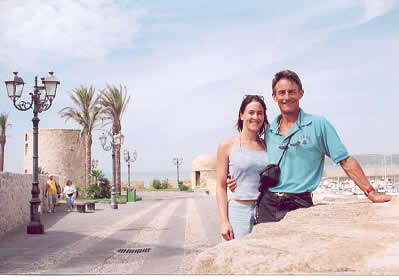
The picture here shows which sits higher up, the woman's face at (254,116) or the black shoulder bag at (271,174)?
the woman's face at (254,116)

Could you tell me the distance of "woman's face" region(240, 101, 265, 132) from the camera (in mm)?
2922

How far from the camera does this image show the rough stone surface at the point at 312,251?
216 centimetres

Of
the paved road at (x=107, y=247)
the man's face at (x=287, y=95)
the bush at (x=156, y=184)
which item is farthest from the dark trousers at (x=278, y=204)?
the bush at (x=156, y=184)

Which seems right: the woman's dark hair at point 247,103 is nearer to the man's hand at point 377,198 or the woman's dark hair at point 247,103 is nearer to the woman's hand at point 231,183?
the woman's hand at point 231,183

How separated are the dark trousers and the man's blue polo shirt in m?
0.05

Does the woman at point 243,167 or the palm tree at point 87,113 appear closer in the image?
the woman at point 243,167

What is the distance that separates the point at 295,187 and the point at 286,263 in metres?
0.63

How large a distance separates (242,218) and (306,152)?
0.57 meters

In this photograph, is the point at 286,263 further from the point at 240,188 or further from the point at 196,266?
the point at 240,188

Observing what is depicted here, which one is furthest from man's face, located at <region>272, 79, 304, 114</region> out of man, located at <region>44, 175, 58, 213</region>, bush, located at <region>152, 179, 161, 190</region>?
bush, located at <region>152, 179, 161, 190</region>

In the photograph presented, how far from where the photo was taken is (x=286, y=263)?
86.1 inches

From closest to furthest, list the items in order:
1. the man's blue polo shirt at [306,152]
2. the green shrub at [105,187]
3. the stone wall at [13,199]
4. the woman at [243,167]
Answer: the man's blue polo shirt at [306,152], the woman at [243,167], the stone wall at [13,199], the green shrub at [105,187]

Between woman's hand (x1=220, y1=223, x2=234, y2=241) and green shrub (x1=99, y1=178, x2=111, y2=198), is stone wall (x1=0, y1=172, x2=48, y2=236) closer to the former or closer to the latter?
woman's hand (x1=220, y1=223, x2=234, y2=241)

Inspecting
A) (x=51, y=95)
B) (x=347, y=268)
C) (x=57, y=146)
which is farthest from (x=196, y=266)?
(x=57, y=146)
